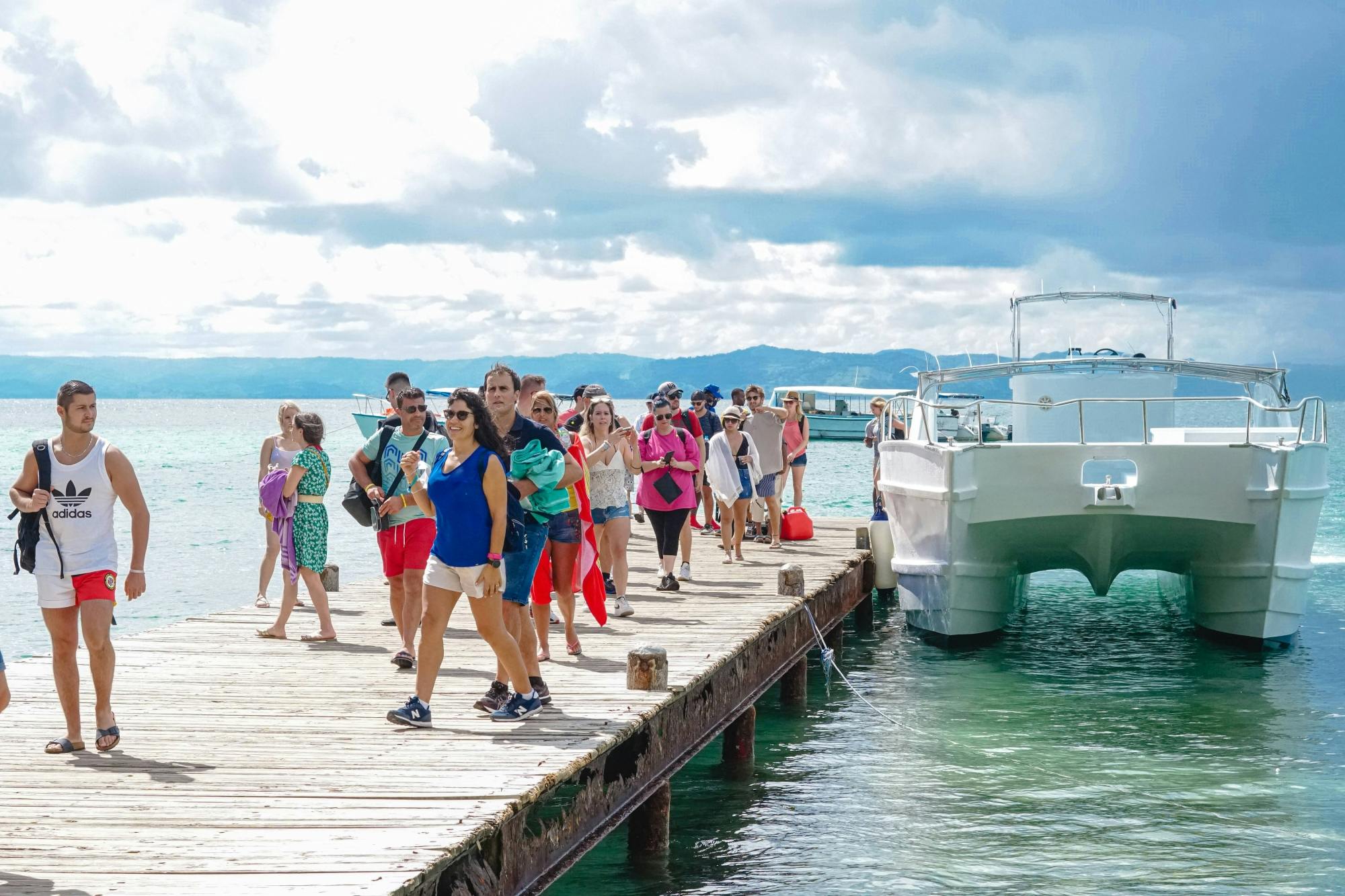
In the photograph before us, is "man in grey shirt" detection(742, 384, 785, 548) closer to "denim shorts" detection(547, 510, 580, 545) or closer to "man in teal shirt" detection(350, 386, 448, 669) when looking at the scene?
"denim shorts" detection(547, 510, 580, 545)

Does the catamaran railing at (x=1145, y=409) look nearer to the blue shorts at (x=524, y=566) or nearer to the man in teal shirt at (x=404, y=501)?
the man in teal shirt at (x=404, y=501)

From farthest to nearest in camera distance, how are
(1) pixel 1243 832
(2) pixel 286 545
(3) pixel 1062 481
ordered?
(3) pixel 1062 481 < (2) pixel 286 545 < (1) pixel 1243 832

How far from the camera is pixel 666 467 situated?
1212 cm

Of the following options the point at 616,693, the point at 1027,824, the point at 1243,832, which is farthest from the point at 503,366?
the point at 1243,832

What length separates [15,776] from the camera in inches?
248

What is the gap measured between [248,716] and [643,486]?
5.36m

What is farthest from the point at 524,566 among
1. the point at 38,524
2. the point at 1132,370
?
the point at 1132,370

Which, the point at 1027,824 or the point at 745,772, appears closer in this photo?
the point at 1027,824

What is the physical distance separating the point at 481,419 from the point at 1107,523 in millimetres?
8775

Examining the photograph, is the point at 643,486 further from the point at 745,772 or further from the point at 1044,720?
the point at 1044,720

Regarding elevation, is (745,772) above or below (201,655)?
below

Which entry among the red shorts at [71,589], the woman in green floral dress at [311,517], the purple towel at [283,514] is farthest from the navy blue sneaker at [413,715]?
the purple towel at [283,514]

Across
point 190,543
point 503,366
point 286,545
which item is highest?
point 503,366

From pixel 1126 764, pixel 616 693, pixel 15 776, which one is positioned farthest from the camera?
pixel 1126 764
